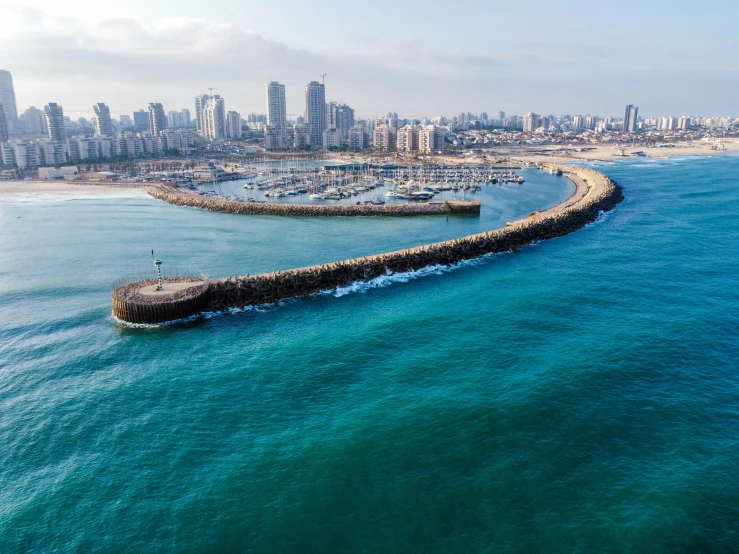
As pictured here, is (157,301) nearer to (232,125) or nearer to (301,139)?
(301,139)

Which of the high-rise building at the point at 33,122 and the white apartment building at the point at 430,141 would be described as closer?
the white apartment building at the point at 430,141

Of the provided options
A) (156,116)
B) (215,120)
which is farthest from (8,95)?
(215,120)

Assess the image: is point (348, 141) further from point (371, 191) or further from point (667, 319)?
point (667, 319)

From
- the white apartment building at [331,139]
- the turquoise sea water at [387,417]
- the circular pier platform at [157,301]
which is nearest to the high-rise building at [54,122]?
the white apartment building at [331,139]

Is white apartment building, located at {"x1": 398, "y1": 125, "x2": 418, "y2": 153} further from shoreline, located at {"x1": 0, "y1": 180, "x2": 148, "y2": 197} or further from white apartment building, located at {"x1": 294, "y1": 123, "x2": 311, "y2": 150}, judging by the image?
shoreline, located at {"x1": 0, "y1": 180, "x2": 148, "y2": 197}

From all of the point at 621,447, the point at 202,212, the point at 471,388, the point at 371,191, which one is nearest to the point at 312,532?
the point at 471,388

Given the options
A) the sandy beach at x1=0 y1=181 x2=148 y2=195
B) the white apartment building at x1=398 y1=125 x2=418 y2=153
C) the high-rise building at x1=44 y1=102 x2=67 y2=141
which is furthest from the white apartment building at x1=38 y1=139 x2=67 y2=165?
the white apartment building at x1=398 y1=125 x2=418 y2=153

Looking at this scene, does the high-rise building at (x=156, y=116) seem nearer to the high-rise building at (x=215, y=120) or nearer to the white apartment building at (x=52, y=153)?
the high-rise building at (x=215, y=120)
